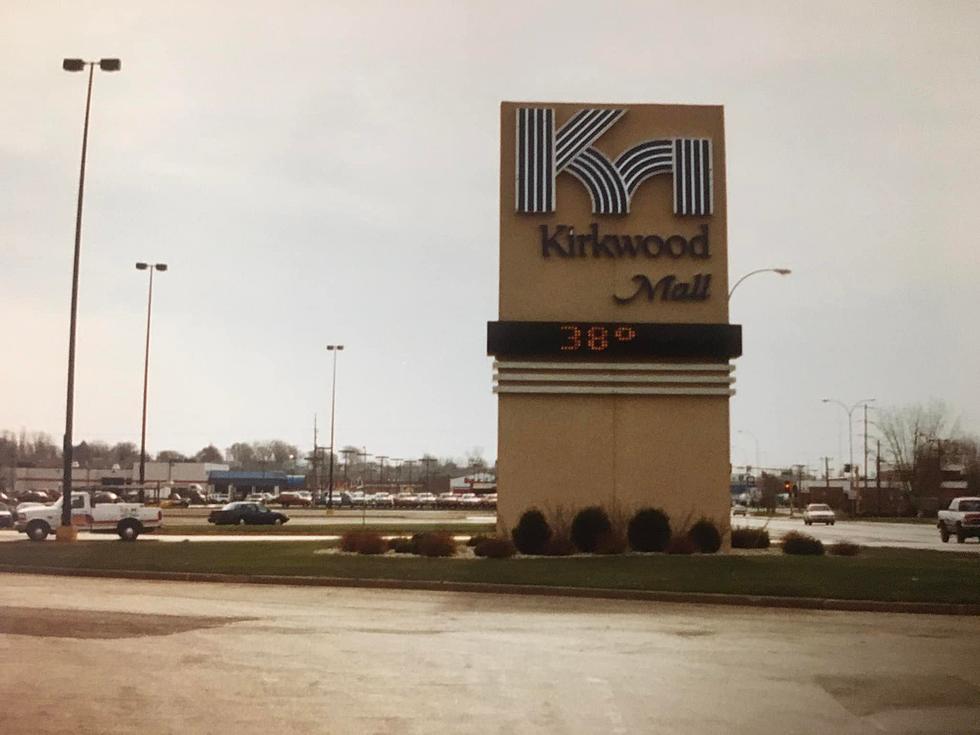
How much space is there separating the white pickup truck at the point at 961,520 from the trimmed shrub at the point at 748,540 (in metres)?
15.8

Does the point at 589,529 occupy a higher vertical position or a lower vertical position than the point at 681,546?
higher

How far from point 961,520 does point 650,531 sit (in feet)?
71.9

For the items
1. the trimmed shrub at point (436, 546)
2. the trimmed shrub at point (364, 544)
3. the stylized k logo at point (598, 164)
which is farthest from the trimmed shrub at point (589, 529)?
the stylized k logo at point (598, 164)

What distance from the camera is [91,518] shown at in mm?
41906

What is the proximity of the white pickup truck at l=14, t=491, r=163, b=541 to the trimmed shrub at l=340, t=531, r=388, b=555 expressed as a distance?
14.3 metres

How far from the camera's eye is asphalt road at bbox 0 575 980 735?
9.07 meters

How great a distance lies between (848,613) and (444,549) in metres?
13.1

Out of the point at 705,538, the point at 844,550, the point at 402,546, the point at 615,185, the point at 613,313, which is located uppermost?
the point at 615,185

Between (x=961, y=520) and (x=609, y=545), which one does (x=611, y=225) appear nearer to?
(x=609, y=545)

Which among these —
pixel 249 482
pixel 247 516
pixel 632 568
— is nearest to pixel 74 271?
pixel 632 568

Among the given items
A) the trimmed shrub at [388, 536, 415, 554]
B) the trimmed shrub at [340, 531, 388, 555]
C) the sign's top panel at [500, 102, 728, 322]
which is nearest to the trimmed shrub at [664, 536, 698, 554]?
the sign's top panel at [500, 102, 728, 322]

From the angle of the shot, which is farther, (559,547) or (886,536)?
(886,536)

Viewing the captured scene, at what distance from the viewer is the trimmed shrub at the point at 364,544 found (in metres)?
29.8

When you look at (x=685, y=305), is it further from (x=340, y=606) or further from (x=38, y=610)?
(x=38, y=610)
